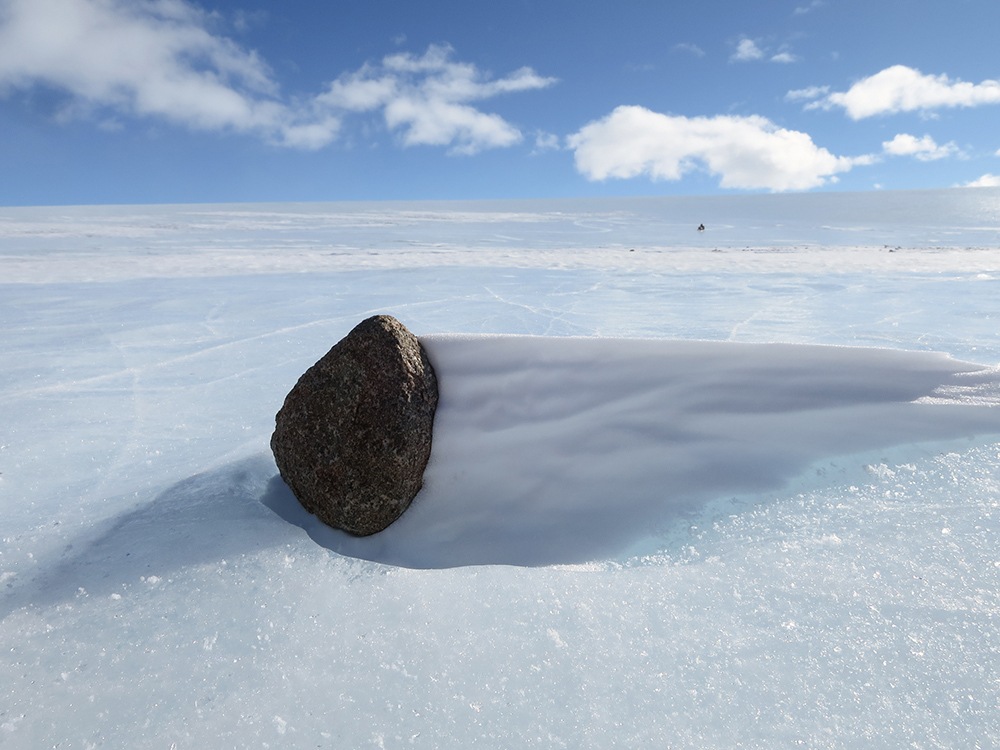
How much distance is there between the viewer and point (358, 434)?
2.15m

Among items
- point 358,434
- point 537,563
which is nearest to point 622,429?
point 537,563

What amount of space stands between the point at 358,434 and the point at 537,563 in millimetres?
753

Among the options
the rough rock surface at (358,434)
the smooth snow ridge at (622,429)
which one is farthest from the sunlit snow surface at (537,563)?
the rough rock surface at (358,434)

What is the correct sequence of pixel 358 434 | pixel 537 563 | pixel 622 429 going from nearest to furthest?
pixel 537 563 < pixel 358 434 < pixel 622 429

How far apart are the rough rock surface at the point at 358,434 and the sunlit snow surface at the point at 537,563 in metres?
0.13

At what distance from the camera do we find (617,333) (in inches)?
188

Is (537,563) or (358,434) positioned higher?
(358,434)

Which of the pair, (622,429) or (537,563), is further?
(622,429)

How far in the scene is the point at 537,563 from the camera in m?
1.99

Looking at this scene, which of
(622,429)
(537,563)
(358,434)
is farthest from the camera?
(622,429)

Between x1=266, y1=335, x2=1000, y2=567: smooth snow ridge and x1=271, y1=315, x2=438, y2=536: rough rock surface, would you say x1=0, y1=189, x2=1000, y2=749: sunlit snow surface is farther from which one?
x1=271, y1=315, x2=438, y2=536: rough rock surface

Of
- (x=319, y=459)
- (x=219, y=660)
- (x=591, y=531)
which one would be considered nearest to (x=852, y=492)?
(x=591, y=531)

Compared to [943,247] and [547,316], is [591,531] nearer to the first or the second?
[547,316]

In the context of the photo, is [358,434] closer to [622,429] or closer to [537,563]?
[537,563]
